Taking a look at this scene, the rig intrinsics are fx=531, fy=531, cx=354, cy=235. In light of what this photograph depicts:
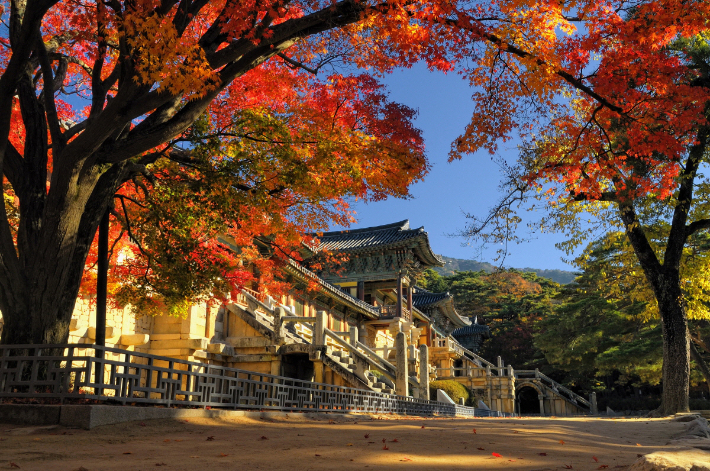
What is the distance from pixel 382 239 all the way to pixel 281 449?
27.6 metres

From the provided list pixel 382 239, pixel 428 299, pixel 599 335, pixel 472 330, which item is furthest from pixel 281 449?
pixel 472 330

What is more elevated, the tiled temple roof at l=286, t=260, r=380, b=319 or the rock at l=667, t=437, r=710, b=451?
the tiled temple roof at l=286, t=260, r=380, b=319

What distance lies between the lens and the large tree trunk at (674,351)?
1352 centimetres

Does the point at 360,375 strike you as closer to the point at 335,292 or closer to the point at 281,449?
the point at 335,292

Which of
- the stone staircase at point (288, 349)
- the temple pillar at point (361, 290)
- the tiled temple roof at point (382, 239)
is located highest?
the tiled temple roof at point (382, 239)

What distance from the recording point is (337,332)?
22719mm

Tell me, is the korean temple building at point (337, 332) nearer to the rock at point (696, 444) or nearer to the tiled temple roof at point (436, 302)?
the tiled temple roof at point (436, 302)

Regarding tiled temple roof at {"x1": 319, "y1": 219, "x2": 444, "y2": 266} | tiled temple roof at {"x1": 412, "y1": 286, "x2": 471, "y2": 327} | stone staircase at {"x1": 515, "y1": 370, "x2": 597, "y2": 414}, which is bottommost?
stone staircase at {"x1": 515, "y1": 370, "x2": 597, "y2": 414}

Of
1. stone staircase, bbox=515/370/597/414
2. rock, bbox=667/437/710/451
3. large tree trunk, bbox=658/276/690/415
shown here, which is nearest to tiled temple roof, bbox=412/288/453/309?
stone staircase, bbox=515/370/597/414

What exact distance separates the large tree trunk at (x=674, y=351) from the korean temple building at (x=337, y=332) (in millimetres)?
7457

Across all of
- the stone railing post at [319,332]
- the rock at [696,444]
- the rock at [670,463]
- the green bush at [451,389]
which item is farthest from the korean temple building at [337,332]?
the rock at [670,463]

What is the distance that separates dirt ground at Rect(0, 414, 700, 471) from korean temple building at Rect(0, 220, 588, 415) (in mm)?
8999

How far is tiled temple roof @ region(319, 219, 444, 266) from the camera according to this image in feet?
102

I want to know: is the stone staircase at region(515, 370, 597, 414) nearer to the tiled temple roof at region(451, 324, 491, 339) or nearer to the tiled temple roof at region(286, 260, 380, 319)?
the tiled temple roof at region(451, 324, 491, 339)
